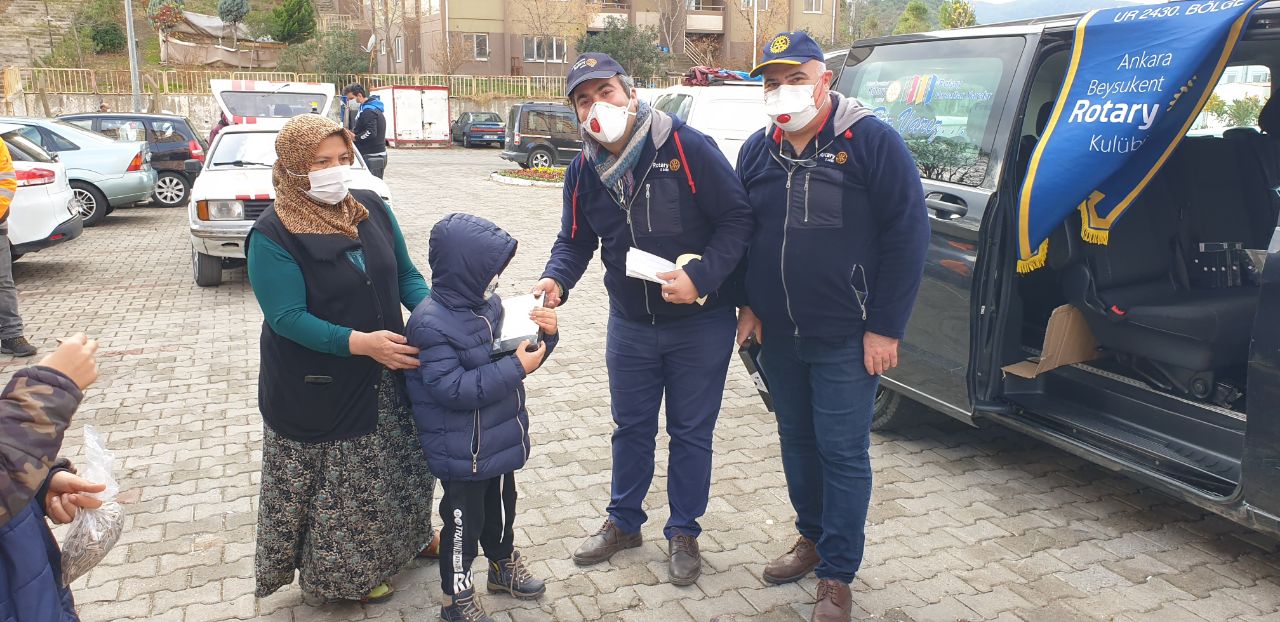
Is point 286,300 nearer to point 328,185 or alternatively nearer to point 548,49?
point 328,185

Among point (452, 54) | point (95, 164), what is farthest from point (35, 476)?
point (452, 54)

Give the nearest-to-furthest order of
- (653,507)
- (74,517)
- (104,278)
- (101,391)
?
(74,517) < (653,507) < (101,391) < (104,278)

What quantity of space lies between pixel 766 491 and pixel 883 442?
939 millimetres

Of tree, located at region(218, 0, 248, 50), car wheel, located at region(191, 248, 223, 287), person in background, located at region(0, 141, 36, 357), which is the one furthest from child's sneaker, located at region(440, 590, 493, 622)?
→ tree, located at region(218, 0, 248, 50)

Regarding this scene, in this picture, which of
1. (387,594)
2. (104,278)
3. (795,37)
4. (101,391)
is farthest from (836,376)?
(104,278)

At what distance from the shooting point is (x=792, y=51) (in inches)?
122

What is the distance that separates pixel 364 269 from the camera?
122 inches

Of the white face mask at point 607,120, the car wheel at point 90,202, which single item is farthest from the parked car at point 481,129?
the white face mask at point 607,120

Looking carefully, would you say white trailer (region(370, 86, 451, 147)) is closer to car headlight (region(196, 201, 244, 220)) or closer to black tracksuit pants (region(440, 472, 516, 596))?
car headlight (region(196, 201, 244, 220))

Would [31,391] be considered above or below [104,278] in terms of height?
above

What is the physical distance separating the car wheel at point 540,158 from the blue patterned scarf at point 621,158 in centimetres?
2041

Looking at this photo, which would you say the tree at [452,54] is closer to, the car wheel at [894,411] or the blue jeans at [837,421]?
the car wheel at [894,411]

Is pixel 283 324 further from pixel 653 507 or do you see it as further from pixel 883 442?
pixel 883 442

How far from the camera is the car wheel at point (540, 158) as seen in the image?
23438 millimetres
